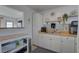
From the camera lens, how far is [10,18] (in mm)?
1070

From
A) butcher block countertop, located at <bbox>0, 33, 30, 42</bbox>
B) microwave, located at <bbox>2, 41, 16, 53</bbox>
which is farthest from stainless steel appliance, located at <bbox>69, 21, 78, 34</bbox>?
microwave, located at <bbox>2, 41, 16, 53</bbox>

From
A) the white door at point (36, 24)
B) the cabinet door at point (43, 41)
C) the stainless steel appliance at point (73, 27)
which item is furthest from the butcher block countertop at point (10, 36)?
the stainless steel appliance at point (73, 27)

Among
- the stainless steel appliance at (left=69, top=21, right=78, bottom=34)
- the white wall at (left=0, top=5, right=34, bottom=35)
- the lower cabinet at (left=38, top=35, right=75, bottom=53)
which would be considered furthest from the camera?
the lower cabinet at (left=38, top=35, right=75, bottom=53)

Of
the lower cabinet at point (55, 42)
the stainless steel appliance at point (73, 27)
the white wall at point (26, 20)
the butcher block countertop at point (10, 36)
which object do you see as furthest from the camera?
the lower cabinet at point (55, 42)

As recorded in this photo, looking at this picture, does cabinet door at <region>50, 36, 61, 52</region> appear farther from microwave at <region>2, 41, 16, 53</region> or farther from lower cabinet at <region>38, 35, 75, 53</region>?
microwave at <region>2, 41, 16, 53</region>

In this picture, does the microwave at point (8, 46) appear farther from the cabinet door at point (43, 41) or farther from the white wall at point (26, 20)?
the cabinet door at point (43, 41)

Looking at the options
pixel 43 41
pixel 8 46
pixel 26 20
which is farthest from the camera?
pixel 43 41

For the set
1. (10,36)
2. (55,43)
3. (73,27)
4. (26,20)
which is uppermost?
(26,20)

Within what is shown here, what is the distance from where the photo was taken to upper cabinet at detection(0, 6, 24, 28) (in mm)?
995

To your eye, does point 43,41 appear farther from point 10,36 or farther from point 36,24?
point 10,36

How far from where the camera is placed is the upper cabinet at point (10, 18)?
99 cm

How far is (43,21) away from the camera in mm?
1371

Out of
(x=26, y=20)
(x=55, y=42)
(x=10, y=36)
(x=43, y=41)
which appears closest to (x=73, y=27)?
(x=55, y=42)
